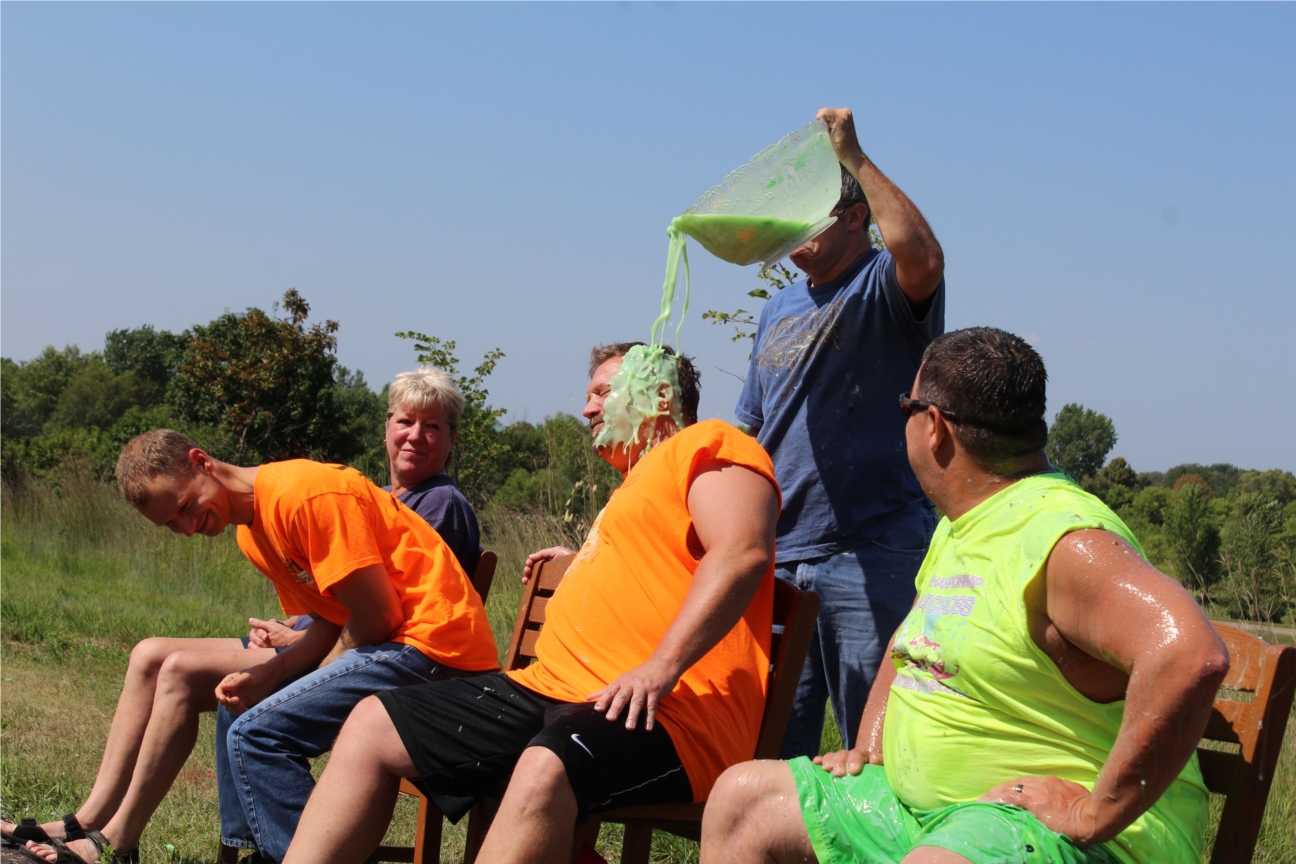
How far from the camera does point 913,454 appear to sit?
2.01 metres

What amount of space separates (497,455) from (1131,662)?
1261 cm

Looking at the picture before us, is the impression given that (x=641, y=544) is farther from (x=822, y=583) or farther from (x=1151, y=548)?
(x=1151, y=548)

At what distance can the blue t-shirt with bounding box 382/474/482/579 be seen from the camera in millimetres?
3549

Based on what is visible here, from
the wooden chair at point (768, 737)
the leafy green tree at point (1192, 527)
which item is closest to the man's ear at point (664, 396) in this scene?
the wooden chair at point (768, 737)

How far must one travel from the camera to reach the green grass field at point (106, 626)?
3723 millimetres

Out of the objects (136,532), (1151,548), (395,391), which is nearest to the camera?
(395,391)

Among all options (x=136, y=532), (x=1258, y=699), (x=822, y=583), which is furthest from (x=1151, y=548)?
(x=136, y=532)

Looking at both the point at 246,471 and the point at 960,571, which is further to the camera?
the point at 246,471

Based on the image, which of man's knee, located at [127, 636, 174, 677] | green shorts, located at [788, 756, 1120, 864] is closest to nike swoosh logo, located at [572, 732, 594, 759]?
green shorts, located at [788, 756, 1120, 864]

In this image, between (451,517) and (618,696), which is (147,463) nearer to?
(451,517)

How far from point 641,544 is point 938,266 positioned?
968 millimetres

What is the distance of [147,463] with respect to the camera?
3.02m

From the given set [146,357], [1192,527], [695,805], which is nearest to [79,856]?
[695,805]

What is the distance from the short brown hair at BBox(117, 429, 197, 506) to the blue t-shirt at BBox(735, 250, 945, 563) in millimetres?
1703
